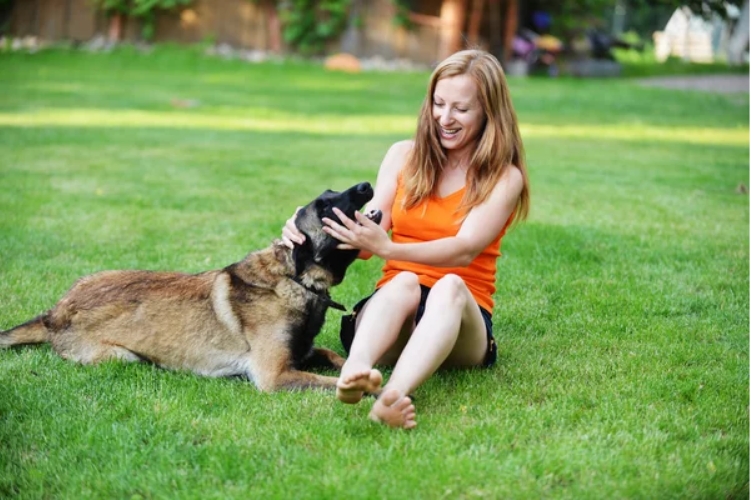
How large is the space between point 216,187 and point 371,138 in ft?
12.9

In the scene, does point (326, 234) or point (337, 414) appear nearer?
point (337, 414)

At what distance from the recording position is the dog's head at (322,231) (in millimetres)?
3994

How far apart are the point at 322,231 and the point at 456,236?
0.62 meters

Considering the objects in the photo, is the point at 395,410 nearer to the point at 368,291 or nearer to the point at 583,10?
the point at 368,291

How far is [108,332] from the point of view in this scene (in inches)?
173

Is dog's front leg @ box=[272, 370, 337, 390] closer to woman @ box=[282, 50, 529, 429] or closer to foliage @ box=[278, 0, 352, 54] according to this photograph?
woman @ box=[282, 50, 529, 429]

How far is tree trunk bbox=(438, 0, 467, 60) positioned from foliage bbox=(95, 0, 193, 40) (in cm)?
665

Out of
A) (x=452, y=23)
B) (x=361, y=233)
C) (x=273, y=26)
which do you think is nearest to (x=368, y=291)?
(x=361, y=233)

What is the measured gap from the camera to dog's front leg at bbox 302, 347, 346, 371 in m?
4.47

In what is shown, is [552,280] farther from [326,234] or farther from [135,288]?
[135,288]

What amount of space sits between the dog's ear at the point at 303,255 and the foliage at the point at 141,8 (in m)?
20.1

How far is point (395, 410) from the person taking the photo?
3475 millimetres

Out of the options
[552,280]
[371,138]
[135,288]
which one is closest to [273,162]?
[371,138]

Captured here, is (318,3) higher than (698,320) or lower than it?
higher
